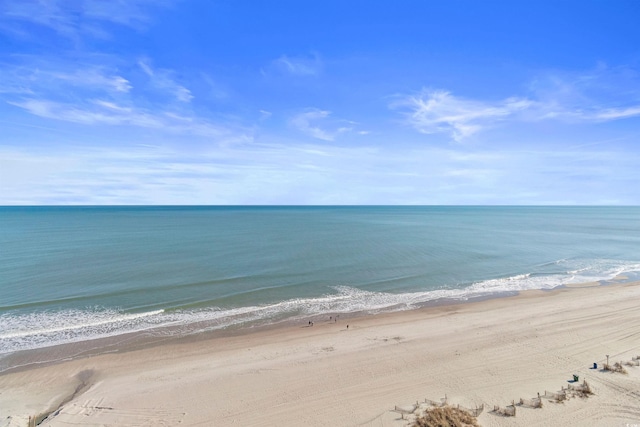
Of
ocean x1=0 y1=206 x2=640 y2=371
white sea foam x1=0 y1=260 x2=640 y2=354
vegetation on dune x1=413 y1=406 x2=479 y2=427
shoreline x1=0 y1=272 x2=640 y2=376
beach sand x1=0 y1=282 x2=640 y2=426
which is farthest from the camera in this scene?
ocean x1=0 y1=206 x2=640 y2=371

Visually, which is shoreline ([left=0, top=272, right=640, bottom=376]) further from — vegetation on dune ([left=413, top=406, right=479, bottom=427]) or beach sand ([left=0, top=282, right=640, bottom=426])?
vegetation on dune ([left=413, top=406, right=479, bottom=427])

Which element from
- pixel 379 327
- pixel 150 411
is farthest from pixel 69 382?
pixel 379 327

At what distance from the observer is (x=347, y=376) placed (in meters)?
17.6

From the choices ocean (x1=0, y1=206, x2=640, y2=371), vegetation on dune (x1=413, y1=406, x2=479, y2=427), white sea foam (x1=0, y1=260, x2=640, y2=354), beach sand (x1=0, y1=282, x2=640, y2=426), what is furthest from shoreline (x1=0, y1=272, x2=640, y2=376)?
vegetation on dune (x1=413, y1=406, x2=479, y2=427)

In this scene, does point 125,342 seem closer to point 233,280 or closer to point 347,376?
point 233,280

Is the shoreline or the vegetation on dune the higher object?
the vegetation on dune

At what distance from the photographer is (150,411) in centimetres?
1494

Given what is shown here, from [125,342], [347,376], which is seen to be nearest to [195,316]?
[125,342]

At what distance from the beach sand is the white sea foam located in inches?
99.7

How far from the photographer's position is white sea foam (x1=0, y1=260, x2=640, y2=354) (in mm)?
23309

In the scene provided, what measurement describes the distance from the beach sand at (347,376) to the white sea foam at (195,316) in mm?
2532

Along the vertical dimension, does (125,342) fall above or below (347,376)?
below

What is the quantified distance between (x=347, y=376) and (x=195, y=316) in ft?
48.7

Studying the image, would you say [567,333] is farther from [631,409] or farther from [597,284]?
[597,284]
